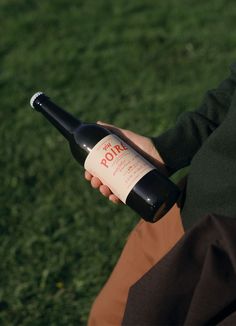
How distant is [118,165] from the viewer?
1843mm

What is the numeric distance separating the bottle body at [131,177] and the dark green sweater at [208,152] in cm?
8

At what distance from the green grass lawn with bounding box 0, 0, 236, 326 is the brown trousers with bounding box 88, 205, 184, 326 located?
95cm

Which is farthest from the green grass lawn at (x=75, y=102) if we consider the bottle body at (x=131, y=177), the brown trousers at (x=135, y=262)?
the bottle body at (x=131, y=177)

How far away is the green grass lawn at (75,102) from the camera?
310 cm

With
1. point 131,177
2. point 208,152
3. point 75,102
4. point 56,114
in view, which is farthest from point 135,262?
point 75,102

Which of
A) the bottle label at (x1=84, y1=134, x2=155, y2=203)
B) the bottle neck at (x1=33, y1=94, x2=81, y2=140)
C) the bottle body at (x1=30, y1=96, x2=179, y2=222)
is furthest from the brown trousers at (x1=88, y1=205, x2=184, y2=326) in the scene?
the bottle neck at (x1=33, y1=94, x2=81, y2=140)

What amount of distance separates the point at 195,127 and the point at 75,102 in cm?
223

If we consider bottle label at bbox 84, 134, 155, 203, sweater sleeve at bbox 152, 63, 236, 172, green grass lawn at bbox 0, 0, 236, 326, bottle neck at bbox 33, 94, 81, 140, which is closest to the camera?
bottle label at bbox 84, 134, 155, 203

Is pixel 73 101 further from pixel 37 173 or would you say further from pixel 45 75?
pixel 37 173

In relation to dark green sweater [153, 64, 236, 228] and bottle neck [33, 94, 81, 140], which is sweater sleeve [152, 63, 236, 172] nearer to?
dark green sweater [153, 64, 236, 228]

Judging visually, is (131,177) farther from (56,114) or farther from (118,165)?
(56,114)

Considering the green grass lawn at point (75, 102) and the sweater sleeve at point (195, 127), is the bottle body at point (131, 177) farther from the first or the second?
the green grass lawn at point (75, 102)

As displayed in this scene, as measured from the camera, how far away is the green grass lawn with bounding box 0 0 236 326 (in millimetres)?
3098

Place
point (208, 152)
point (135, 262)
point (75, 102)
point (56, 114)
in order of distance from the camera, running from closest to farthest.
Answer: point (208, 152), point (135, 262), point (56, 114), point (75, 102)
